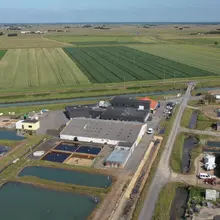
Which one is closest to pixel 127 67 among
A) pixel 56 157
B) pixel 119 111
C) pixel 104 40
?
pixel 119 111

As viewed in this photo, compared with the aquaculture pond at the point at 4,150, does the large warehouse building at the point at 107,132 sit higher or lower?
higher

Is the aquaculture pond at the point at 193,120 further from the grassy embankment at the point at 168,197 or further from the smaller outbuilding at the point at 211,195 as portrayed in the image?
the smaller outbuilding at the point at 211,195

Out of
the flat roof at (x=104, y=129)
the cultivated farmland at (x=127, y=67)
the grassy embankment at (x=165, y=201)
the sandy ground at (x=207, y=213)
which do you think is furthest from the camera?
the cultivated farmland at (x=127, y=67)

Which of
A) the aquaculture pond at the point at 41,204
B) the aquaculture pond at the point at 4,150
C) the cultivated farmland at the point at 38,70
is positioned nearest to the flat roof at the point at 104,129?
the aquaculture pond at the point at 4,150

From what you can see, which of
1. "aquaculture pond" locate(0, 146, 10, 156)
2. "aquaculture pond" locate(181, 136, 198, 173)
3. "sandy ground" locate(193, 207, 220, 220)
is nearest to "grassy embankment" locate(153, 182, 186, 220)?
"sandy ground" locate(193, 207, 220, 220)

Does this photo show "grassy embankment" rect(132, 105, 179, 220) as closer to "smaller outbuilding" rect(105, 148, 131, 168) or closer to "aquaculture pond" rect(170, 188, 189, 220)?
"aquaculture pond" rect(170, 188, 189, 220)

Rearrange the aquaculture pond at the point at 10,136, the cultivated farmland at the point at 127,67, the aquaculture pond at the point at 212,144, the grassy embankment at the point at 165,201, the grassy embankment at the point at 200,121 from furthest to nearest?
the cultivated farmland at the point at 127,67 < the grassy embankment at the point at 200,121 < the aquaculture pond at the point at 10,136 < the aquaculture pond at the point at 212,144 < the grassy embankment at the point at 165,201

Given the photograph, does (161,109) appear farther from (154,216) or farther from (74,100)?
(154,216)

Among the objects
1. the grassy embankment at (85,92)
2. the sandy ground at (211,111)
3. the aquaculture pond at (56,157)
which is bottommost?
the aquaculture pond at (56,157)
